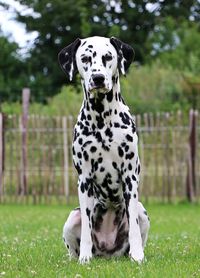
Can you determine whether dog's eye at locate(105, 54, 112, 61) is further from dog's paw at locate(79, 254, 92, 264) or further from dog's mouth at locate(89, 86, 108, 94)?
dog's paw at locate(79, 254, 92, 264)

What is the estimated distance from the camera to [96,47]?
21.7 feet

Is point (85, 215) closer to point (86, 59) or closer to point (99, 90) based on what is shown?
point (99, 90)

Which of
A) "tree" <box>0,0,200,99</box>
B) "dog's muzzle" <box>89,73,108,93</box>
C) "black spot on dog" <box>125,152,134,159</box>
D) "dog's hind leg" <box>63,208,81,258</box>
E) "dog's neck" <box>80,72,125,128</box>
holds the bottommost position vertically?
"dog's hind leg" <box>63,208,81,258</box>

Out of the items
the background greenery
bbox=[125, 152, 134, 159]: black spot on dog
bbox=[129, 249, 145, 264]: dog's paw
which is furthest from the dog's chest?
the background greenery

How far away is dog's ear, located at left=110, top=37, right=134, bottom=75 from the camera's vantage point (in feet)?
22.1

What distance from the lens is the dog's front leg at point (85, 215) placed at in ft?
22.1

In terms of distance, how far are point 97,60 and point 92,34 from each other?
21.4 m

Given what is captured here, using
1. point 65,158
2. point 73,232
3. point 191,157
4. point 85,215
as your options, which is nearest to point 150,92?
point 191,157

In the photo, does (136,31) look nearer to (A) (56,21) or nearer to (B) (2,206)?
(A) (56,21)

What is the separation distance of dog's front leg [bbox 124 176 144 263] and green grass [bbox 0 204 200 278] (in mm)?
118

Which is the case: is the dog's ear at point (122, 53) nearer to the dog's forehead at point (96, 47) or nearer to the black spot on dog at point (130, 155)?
the dog's forehead at point (96, 47)

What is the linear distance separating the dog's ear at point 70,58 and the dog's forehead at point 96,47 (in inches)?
2.5

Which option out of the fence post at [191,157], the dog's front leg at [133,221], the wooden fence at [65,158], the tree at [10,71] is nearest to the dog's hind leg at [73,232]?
the dog's front leg at [133,221]

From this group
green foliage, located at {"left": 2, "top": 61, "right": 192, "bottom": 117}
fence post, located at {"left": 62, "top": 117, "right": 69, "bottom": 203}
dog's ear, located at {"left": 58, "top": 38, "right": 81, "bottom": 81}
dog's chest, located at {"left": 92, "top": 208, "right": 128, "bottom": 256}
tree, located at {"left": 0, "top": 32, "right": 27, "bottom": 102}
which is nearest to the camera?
dog's ear, located at {"left": 58, "top": 38, "right": 81, "bottom": 81}
